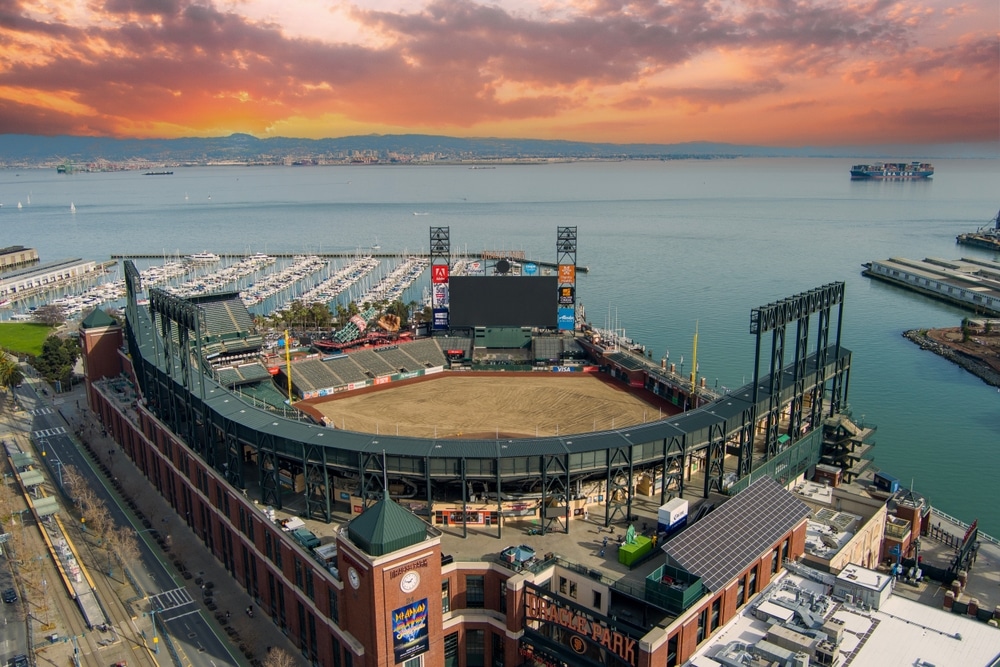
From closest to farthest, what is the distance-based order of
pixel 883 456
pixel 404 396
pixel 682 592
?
pixel 682 592 < pixel 883 456 < pixel 404 396

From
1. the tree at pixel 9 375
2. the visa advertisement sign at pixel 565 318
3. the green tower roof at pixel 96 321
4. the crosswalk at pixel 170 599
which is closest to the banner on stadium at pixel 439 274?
the visa advertisement sign at pixel 565 318

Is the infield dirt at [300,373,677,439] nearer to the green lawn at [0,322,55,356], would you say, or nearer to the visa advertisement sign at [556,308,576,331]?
the visa advertisement sign at [556,308,576,331]

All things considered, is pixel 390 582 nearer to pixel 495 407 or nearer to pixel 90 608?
pixel 90 608

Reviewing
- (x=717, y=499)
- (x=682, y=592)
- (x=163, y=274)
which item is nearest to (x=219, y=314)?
(x=717, y=499)

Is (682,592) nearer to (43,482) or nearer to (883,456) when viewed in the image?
(883,456)

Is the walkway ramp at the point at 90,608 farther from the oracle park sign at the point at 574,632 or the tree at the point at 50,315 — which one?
the tree at the point at 50,315

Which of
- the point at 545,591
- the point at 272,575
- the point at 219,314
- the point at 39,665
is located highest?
the point at 219,314
